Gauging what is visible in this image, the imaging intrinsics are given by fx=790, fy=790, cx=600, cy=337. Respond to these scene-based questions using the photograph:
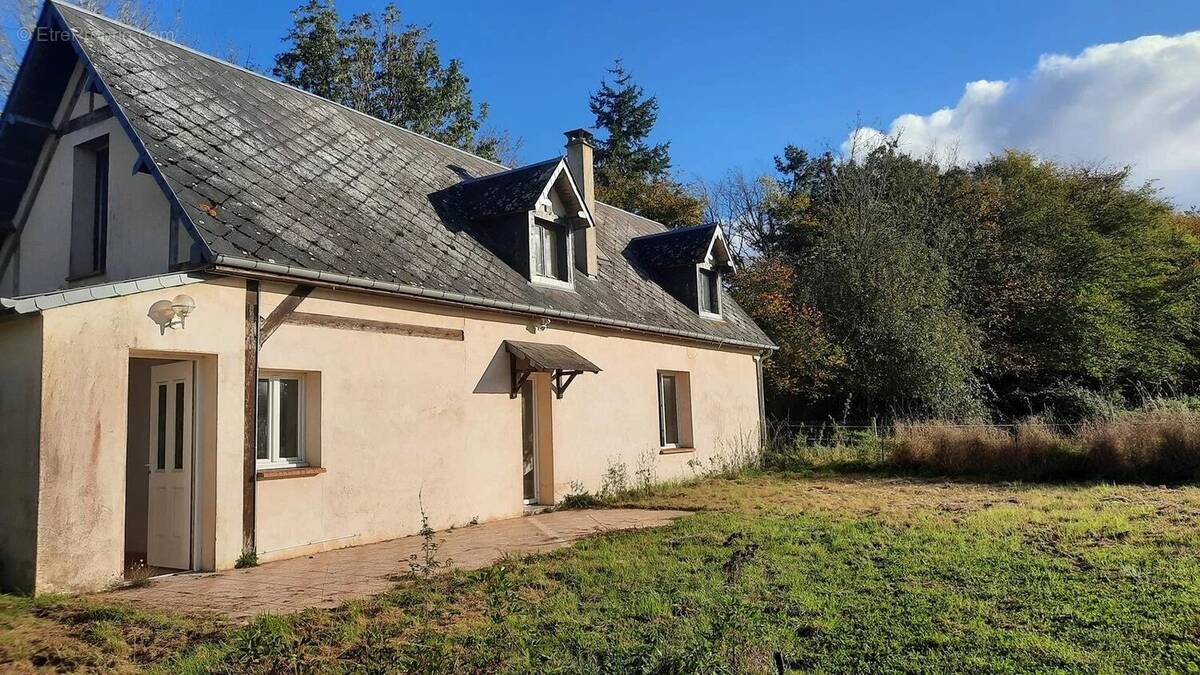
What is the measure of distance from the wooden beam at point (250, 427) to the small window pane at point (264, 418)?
0.31m

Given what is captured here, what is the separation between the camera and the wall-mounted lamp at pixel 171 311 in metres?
7.08

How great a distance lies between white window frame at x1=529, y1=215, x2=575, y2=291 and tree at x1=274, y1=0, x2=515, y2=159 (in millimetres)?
14160

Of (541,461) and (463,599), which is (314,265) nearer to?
(463,599)

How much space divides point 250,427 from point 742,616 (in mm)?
5143


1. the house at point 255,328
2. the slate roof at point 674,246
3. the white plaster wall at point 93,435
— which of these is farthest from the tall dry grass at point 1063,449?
the white plaster wall at point 93,435

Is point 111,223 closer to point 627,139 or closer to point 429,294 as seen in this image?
point 429,294

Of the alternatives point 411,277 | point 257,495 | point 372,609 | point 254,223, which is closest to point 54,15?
point 254,223

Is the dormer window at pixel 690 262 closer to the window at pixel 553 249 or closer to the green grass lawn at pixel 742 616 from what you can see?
the window at pixel 553 249

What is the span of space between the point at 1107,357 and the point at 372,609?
87.0ft

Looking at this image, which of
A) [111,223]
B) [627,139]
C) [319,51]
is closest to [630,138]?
[627,139]

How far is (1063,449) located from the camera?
14453 millimetres

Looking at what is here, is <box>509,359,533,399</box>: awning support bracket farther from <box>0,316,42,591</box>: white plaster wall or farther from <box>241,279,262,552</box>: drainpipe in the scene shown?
<box>0,316,42,591</box>: white plaster wall

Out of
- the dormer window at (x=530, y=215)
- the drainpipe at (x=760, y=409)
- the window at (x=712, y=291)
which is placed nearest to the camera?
the dormer window at (x=530, y=215)

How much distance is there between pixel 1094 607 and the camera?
5586 millimetres
